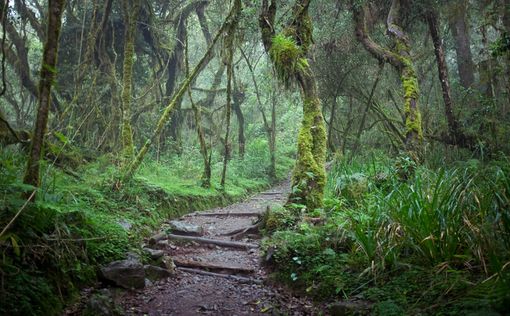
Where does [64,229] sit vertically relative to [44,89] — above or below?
below

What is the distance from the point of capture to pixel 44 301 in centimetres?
327

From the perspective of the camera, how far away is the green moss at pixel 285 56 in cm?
761

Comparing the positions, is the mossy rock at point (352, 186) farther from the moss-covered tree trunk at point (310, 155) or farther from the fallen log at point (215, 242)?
the fallen log at point (215, 242)

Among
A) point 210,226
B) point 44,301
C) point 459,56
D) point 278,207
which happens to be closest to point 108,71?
point 210,226

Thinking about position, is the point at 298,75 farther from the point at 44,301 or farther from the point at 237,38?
the point at 44,301

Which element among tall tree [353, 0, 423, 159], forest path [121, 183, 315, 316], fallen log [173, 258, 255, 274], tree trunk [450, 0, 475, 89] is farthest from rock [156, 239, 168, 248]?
tree trunk [450, 0, 475, 89]

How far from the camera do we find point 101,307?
11.5ft

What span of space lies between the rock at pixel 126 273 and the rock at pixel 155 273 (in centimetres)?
24

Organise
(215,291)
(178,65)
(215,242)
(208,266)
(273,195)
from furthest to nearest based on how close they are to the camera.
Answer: (178,65) < (273,195) < (215,242) < (208,266) < (215,291)

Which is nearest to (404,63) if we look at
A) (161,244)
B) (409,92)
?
(409,92)

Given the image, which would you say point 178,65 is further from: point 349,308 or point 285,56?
point 349,308

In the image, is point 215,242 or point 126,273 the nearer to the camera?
point 126,273

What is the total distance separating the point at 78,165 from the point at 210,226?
3335mm

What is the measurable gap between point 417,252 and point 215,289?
233 cm
